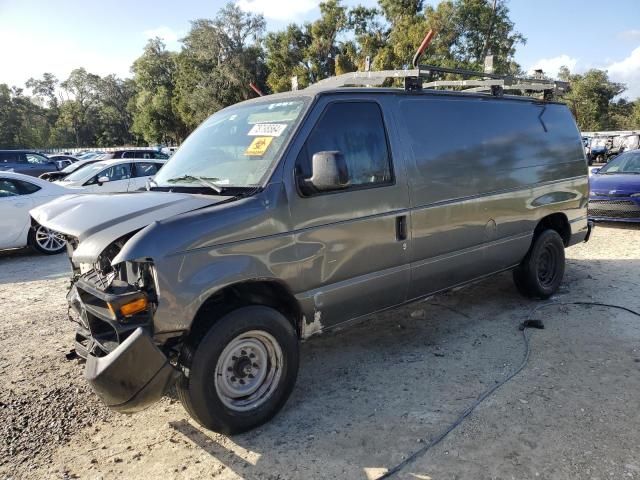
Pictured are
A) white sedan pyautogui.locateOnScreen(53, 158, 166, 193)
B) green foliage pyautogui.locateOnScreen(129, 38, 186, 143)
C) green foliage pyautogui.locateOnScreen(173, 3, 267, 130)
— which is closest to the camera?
white sedan pyautogui.locateOnScreen(53, 158, 166, 193)

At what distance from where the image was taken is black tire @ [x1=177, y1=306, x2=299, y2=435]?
9.29ft

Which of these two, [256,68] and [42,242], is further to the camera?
[256,68]

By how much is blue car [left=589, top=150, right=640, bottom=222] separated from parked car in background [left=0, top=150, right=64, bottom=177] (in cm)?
1870

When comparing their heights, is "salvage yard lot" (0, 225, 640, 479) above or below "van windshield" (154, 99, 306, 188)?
below

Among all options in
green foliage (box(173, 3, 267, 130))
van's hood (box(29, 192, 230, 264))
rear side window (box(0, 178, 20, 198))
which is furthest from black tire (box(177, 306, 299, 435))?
green foliage (box(173, 3, 267, 130))

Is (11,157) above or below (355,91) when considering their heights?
above

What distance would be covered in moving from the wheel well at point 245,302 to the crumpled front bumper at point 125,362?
295mm

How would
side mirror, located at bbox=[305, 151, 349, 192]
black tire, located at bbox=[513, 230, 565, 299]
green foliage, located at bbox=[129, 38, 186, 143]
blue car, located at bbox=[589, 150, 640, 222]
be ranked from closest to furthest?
side mirror, located at bbox=[305, 151, 349, 192]
black tire, located at bbox=[513, 230, 565, 299]
blue car, located at bbox=[589, 150, 640, 222]
green foliage, located at bbox=[129, 38, 186, 143]

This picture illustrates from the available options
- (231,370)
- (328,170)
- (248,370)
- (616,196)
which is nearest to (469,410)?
(248,370)

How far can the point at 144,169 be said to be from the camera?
1271 cm

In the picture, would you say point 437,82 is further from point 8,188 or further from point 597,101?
point 597,101

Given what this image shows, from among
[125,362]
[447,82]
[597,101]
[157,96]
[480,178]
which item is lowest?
[125,362]

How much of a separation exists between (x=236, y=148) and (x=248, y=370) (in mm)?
1564

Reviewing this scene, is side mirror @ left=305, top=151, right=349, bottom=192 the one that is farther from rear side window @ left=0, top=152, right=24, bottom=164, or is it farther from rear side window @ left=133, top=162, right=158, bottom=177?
rear side window @ left=0, top=152, right=24, bottom=164
